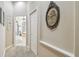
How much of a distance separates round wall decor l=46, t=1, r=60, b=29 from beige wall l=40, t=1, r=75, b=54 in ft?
0.16

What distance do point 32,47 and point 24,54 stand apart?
158mm

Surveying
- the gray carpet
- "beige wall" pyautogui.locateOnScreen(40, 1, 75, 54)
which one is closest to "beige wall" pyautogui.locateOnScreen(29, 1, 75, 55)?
"beige wall" pyautogui.locateOnScreen(40, 1, 75, 54)

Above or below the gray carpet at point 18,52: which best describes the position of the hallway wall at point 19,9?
above

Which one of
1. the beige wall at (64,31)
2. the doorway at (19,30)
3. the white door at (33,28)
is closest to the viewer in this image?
the beige wall at (64,31)

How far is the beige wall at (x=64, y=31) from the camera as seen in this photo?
3.06ft

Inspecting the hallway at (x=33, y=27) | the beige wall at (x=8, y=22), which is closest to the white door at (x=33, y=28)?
the hallway at (x=33, y=27)

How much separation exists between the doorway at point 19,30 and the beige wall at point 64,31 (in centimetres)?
31

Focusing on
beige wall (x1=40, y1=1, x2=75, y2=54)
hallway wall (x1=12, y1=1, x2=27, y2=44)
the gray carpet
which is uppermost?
hallway wall (x1=12, y1=1, x2=27, y2=44)

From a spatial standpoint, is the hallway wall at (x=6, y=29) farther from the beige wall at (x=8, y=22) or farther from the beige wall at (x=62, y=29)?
the beige wall at (x=62, y=29)

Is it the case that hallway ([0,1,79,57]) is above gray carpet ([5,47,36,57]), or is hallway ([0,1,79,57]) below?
above

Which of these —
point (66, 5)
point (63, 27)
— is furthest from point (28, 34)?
point (66, 5)

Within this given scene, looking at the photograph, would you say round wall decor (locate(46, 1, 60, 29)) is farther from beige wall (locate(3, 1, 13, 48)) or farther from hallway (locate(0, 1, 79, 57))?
beige wall (locate(3, 1, 13, 48))

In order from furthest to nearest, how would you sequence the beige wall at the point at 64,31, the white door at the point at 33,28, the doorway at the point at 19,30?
the white door at the point at 33,28
the doorway at the point at 19,30
the beige wall at the point at 64,31

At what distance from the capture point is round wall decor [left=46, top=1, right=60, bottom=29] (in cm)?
117
